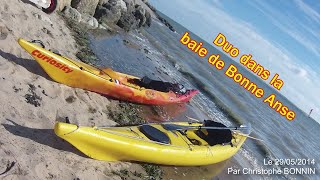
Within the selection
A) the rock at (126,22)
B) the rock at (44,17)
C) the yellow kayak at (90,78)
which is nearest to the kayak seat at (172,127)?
the yellow kayak at (90,78)

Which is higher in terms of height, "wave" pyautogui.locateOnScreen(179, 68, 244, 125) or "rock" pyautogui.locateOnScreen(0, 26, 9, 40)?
"wave" pyautogui.locateOnScreen(179, 68, 244, 125)

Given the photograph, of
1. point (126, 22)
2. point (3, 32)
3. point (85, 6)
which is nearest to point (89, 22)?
point (85, 6)

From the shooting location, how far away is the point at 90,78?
10648mm

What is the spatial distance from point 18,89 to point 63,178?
2.79 metres

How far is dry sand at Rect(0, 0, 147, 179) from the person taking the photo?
6.19 metres

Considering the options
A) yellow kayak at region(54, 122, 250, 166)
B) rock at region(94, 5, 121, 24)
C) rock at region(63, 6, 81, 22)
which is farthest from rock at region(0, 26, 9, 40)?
rock at region(94, 5, 121, 24)

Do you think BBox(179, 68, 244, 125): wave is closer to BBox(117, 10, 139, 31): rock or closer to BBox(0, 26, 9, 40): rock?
BBox(117, 10, 139, 31): rock

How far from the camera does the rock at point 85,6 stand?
2057 centimetres

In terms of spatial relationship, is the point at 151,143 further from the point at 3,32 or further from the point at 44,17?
the point at 44,17

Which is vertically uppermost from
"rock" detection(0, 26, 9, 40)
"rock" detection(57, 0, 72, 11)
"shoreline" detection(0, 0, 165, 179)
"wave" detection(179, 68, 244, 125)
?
"rock" detection(57, 0, 72, 11)

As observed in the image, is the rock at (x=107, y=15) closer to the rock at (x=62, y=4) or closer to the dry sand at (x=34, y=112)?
the rock at (x=62, y=4)

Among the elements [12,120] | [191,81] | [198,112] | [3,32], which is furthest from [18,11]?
[191,81]

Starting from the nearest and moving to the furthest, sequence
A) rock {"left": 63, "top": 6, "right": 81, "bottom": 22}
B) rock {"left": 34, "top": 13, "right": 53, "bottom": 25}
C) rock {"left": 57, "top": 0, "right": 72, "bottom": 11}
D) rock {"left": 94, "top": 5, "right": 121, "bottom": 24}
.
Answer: rock {"left": 34, "top": 13, "right": 53, "bottom": 25} → rock {"left": 57, "top": 0, "right": 72, "bottom": 11} → rock {"left": 63, "top": 6, "right": 81, "bottom": 22} → rock {"left": 94, "top": 5, "right": 121, "bottom": 24}

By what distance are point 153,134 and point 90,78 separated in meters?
3.23
